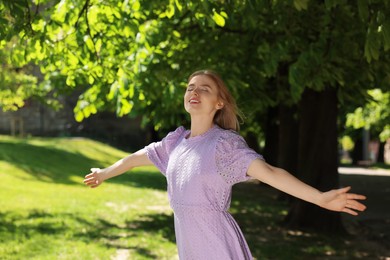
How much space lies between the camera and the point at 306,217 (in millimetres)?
12008

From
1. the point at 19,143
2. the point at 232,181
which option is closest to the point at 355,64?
the point at 232,181

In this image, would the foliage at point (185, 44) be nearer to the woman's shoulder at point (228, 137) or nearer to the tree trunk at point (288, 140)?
the woman's shoulder at point (228, 137)

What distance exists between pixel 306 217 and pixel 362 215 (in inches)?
154

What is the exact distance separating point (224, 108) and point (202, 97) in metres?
0.20

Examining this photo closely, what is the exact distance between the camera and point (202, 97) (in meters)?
3.83

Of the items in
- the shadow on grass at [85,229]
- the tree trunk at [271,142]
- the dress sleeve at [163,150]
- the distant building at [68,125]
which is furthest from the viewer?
the distant building at [68,125]

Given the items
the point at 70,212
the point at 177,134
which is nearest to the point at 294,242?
the point at 70,212

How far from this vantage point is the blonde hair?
3.90m

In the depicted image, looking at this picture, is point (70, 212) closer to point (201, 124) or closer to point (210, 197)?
point (201, 124)

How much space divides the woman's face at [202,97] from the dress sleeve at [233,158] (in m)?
0.25

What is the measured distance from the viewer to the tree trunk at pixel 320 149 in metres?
11.7

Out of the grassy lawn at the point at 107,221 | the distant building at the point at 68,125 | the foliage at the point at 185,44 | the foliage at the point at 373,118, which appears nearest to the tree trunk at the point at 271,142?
the grassy lawn at the point at 107,221

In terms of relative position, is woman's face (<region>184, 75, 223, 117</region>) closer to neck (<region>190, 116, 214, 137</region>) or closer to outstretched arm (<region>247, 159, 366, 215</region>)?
neck (<region>190, 116, 214, 137</region>)

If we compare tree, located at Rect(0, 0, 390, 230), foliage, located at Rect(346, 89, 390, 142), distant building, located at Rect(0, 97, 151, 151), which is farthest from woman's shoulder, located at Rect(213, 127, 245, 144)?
distant building, located at Rect(0, 97, 151, 151)
